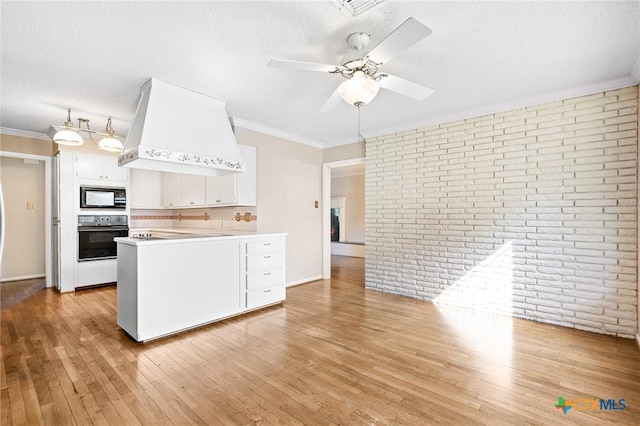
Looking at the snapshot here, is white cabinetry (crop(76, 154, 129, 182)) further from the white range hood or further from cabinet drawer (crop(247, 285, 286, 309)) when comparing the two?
cabinet drawer (crop(247, 285, 286, 309))

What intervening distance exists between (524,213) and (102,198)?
6260 mm

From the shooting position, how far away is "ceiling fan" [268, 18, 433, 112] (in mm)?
1742

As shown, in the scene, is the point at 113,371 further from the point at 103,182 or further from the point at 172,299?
the point at 103,182

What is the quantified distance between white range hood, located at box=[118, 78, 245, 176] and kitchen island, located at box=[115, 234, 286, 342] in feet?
2.71

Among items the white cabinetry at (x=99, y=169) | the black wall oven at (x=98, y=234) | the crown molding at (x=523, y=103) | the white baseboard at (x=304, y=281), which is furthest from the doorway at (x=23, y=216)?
the crown molding at (x=523, y=103)


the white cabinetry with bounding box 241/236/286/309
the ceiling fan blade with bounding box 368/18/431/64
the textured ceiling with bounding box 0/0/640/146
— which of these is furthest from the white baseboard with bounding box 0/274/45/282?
the ceiling fan blade with bounding box 368/18/431/64

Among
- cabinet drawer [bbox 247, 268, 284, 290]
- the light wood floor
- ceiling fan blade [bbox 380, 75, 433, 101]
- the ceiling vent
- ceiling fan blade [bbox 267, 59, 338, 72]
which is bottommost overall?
the light wood floor

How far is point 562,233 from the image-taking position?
3285 mm

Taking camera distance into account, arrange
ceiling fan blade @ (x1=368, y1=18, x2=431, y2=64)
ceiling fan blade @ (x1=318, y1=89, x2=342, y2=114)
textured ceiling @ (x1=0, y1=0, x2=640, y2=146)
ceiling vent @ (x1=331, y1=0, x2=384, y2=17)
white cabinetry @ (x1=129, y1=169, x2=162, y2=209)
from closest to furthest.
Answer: ceiling fan blade @ (x1=368, y1=18, x2=431, y2=64), ceiling vent @ (x1=331, y1=0, x2=384, y2=17), textured ceiling @ (x1=0, y1=0, x2=640, y2=146), ceiling fan blade @ (x1=318, y1=89, x2=342, y2=114), white cabinetry @ (x1=129, y1=169, x2=162, y2=209)

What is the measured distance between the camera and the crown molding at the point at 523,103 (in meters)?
3.01

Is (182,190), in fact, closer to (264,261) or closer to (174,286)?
(264,261)

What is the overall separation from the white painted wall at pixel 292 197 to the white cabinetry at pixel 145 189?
104 inches

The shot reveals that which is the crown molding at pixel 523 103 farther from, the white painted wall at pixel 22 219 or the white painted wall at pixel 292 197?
the white painted wall at pixel 22 219

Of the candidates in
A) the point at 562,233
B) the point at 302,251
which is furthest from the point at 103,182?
the point at 562,233
